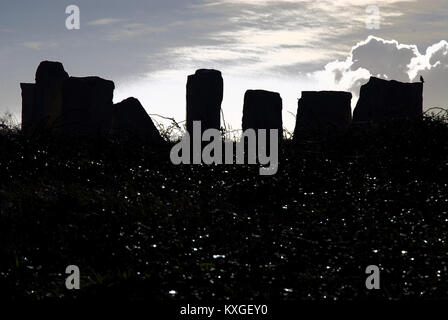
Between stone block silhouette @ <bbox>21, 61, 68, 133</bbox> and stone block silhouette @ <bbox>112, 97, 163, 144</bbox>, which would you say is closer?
stone block silhouette @ <bbox>112, 97, 163, 144</bbox>

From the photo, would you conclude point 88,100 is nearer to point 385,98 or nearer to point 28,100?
point 28,100

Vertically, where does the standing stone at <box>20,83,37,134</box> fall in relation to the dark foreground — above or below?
above

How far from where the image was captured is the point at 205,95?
14781mm

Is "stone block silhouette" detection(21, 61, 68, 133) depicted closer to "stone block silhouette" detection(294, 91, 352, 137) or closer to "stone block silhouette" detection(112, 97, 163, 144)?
"stone block silhouette" detection(112, 97, 163, 144)

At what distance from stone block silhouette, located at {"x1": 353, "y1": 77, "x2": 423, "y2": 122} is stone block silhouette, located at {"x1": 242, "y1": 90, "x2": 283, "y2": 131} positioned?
180 centimetres

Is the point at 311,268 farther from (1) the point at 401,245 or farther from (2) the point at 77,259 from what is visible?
(2) the point at 77,259

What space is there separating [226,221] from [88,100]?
917cm

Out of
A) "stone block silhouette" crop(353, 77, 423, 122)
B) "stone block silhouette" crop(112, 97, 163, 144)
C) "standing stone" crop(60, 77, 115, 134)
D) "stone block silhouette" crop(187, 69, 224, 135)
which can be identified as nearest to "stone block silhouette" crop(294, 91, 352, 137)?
"stone block silhouette" crop(353, 77, 423, 122)

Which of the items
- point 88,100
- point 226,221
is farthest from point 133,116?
point 226,221

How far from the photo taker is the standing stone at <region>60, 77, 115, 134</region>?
1577 centimetres

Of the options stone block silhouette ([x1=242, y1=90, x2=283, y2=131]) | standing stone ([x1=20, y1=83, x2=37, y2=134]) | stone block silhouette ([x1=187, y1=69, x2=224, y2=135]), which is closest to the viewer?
stone block silhouette ([x1=242, y1=90, x2=283, y2=131])

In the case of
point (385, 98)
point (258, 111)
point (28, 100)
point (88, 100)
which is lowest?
point (258, 111)

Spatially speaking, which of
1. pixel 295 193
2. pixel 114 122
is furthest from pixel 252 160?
pixel 114 122

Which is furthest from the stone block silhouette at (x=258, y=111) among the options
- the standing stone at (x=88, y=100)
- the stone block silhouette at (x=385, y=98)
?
the standing stone at (x=88, y=100)
